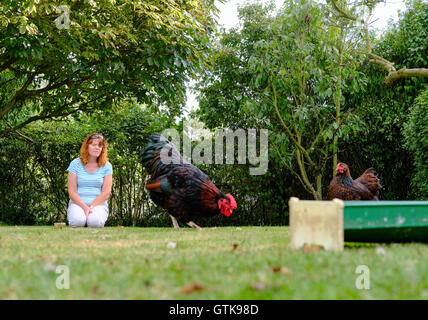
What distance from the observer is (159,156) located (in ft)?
21.0

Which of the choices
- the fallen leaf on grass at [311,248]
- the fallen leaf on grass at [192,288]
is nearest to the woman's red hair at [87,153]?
the fallen leaf on grass at [311,248]

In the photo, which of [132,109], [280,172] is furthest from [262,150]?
[132,109]

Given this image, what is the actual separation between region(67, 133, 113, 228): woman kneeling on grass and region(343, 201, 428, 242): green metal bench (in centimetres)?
417

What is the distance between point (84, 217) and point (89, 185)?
0.49 m

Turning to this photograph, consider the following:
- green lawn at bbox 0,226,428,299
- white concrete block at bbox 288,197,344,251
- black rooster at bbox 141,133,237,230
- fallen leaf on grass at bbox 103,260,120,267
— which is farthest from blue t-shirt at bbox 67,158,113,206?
white concrete block at bbox 288,197,344,251

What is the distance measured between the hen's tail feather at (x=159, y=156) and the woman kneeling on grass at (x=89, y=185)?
663mm

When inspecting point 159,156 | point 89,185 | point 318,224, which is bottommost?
point 318,224

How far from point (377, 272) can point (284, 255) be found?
0.69 meters

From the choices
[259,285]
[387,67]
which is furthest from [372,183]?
[259,285]

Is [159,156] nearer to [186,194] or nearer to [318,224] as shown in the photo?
[186,194]

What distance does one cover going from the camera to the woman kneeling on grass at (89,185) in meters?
6.19

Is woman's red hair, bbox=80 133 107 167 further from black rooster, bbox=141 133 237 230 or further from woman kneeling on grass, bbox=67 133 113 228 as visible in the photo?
black rooster, bbox=141 133 237 230
